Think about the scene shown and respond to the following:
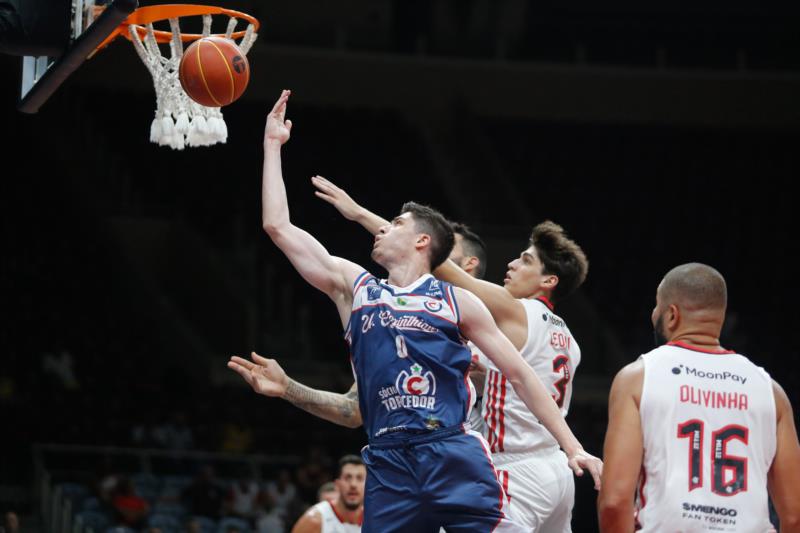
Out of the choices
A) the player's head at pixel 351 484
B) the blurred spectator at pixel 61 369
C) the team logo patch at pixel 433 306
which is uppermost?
the team logo patch at pixel 433 306

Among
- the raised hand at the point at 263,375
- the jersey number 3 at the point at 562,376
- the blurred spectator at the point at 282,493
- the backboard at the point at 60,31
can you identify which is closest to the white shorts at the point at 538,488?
the jersey number 3 at the point at 562,376

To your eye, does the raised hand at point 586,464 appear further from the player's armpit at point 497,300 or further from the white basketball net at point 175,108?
the white basketball net at point 175,108

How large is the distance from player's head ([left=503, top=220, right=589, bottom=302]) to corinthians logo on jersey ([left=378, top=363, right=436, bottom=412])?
1576 millimetres

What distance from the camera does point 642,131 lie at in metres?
24.0

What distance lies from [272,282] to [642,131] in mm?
8935

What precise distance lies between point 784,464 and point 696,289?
2.30 ft

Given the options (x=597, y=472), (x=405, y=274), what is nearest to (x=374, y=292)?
(x=405, y=274)

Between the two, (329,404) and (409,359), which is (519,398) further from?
(409,359)

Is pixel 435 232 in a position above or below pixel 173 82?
below

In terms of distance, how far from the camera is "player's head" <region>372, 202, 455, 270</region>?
5.09m

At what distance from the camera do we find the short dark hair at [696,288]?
14.7 feet

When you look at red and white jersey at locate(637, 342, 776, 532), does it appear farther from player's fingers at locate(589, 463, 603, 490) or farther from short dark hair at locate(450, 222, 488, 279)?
short dark hair at locate(450, 222, 488, 279)

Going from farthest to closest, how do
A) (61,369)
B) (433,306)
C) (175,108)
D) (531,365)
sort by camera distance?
(61,369) → (175,108) → (531,365) → (433,306)

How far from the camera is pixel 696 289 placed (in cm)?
449
